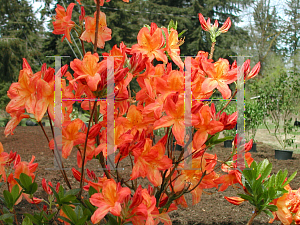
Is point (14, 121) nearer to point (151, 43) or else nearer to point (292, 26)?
point (151, 43)

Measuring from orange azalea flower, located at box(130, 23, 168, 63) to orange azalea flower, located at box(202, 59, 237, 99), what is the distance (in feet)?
0.49

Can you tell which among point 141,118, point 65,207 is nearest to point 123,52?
point 141,118

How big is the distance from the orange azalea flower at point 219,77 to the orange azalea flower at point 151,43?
15cm

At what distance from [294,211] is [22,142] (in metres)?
6.10

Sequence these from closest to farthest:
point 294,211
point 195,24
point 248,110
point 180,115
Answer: point 180,115 → point 294,211 → point 248,110 → point 195,24

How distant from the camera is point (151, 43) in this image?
34.8 inches

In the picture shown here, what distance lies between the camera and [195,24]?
17.5 meters

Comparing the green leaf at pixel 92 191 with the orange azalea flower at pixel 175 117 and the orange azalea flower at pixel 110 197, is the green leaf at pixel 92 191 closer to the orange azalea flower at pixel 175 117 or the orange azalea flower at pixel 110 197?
the orange azalea flower at pixel 110 197

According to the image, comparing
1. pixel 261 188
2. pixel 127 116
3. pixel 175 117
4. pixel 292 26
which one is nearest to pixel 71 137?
pixel 127 116

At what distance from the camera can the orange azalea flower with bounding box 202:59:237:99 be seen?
31.0 inches

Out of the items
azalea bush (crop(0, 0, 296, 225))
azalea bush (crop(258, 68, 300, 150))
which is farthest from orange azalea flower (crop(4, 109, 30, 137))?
azalea bush (crop(258, 68, 300, 150))

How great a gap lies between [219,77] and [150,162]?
13.0 inches

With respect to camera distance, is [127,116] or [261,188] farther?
[261,188]

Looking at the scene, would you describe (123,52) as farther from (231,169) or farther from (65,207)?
(231,169)
